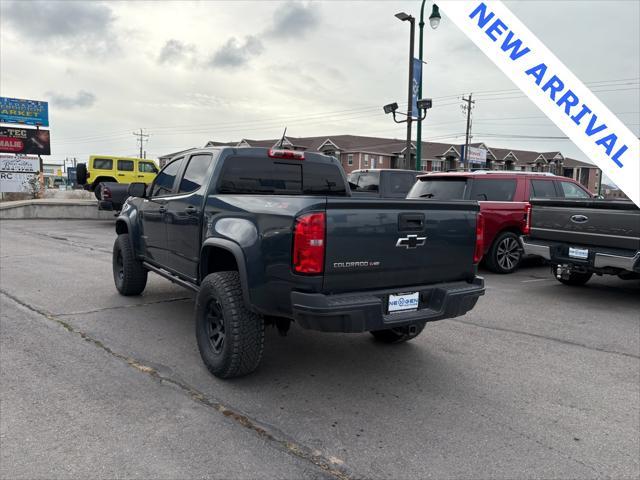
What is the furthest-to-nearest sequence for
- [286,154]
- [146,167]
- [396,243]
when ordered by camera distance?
[146,167], [286,154], [396,243]

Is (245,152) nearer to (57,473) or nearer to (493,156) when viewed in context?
(57,473)

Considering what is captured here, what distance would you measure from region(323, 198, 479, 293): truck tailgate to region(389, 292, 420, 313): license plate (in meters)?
0.09

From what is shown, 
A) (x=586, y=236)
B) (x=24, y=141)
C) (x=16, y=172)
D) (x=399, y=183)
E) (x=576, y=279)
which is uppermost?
(x=24, y=141)

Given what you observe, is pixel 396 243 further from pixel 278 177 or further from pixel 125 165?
pixel 125 165

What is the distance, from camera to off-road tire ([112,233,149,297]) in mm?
6355

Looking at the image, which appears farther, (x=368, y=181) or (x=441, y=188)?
(x=368, y=181)

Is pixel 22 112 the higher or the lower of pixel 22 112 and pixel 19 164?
the higher

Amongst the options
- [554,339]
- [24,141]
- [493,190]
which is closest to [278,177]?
[554,339]

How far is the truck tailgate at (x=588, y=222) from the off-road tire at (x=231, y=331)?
5.21 m

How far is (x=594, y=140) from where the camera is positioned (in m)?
1.11

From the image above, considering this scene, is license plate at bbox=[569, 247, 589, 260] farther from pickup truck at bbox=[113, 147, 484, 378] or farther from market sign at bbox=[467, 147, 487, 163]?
market sign at bbox=[467, 147, 487, 163]

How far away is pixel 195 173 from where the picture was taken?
5.04 metres

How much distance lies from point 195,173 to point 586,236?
536 cm

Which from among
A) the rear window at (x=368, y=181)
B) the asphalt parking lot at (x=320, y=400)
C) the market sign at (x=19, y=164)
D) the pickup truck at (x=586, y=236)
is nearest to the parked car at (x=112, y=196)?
the rear window at (x=368, y=181)
